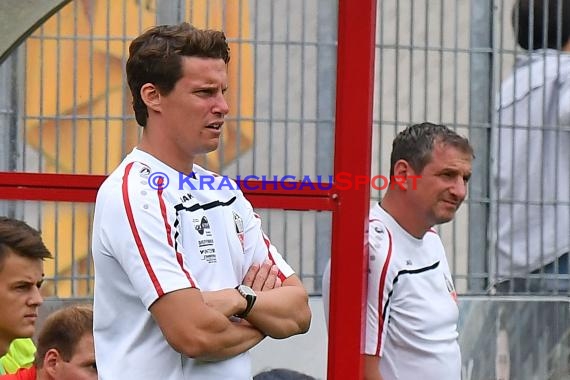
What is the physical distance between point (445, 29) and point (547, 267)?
1.21 meters

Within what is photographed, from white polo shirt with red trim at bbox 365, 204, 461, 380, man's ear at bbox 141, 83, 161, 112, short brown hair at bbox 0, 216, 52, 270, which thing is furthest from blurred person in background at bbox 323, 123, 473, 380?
man's ear at bbox 141, 83, 161, 112

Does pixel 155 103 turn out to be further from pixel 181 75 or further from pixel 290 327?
pixel 290 327

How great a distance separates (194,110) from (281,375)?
105 centimetres

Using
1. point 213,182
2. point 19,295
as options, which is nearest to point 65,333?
point 19,295

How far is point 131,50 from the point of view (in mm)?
3580

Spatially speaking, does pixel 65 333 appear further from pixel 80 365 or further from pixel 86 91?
pixel 86 91

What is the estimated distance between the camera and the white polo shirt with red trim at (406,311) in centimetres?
479

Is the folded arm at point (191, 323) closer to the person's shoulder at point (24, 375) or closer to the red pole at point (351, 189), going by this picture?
the red pole at point (351, 189)

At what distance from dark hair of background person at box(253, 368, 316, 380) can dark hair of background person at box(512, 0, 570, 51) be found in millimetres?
2812


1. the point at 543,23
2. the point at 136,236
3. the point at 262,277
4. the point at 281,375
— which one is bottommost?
the point at 281,375

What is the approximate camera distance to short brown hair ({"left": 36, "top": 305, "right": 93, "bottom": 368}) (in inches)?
164

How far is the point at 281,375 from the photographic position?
4211 mm

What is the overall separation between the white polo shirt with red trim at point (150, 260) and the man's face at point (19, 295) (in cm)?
77

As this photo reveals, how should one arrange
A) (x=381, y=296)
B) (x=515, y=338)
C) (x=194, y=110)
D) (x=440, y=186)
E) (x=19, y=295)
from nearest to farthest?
1. (x=194, y=110)
2. (x=19, y=295)
3. (x=381, y=296)
4. (x=440, y=186)
5. (x=515, y=338)
